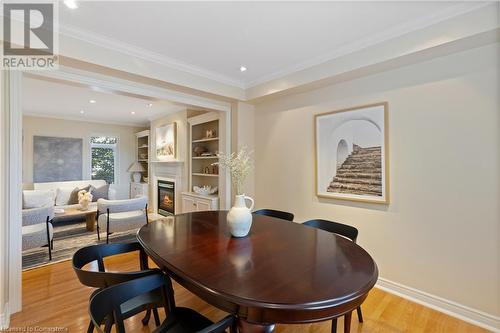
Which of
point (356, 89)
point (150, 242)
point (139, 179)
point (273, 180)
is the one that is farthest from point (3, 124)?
point (139, 179)

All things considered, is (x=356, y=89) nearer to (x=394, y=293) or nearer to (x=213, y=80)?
(x=213, y=80)

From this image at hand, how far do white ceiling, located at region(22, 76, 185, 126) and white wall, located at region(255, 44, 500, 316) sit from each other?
2.84 meters

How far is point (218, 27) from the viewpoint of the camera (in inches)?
82.2

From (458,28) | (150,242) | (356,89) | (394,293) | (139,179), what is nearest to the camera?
(150,242)

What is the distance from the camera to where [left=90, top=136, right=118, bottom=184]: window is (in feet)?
21.0

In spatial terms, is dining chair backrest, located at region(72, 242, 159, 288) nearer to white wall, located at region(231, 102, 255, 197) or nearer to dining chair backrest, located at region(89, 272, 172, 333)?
dining chair backrest, located at region(89, 272, 172, 333)

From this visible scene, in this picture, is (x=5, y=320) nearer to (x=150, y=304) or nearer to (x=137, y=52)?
(x=150, y=304)

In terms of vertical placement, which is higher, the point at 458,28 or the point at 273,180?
the point at 458,28

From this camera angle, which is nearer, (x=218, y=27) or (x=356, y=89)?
(x=218, y=27)

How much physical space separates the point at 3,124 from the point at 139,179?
491 cm

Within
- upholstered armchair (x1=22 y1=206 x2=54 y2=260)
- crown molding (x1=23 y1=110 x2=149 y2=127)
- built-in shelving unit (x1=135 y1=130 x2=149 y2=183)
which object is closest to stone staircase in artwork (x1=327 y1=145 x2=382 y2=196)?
upholstered armchair (x1=22 y1=206 x2=54 y2=260)

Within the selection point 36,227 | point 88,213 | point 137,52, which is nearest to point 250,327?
point 137,52

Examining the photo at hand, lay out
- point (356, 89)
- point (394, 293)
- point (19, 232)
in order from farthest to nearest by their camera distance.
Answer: point (356, 89) → point (394, 293) → point (19, 232)

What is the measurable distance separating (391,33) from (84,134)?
6.87 m
